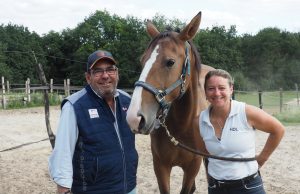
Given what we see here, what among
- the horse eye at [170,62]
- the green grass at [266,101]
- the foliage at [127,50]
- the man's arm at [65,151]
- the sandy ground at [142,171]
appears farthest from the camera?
the foliage at [127,50]

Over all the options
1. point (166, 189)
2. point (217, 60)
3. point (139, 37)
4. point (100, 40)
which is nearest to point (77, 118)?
point (166, 189)

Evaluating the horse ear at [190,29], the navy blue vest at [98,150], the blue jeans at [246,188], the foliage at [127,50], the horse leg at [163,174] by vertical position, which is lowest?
the horse leg at [163,174]

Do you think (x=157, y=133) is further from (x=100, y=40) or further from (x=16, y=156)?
(x=100, y=40)

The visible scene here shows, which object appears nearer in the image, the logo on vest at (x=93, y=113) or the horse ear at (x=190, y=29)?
the logo on vest at (x=93, y=113)

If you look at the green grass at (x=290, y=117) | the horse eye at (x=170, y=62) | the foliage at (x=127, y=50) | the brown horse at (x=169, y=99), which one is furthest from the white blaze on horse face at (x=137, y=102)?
the foliage at (x=127, y=50)

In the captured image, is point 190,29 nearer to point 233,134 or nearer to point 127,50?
point 233,134

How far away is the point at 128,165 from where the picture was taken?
7.75 ft

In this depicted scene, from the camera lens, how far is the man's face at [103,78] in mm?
2287

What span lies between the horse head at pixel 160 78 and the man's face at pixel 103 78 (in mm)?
162

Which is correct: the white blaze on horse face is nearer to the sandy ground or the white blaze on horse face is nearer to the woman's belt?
the woman's belt

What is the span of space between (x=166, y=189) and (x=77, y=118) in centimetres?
170

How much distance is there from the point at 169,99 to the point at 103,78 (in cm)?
55

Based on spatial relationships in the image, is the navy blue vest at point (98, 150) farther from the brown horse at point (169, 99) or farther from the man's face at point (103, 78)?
the brown horse at point (169, 99)

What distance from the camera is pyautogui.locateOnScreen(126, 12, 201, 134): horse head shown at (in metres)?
2.31
